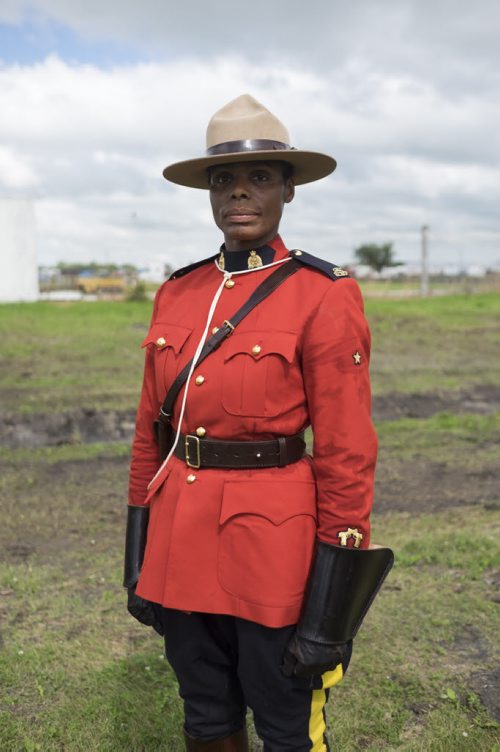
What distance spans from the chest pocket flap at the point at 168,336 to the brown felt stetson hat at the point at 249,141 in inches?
19.6

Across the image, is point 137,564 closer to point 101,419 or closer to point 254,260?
point 254,260

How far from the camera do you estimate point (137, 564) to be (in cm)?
261

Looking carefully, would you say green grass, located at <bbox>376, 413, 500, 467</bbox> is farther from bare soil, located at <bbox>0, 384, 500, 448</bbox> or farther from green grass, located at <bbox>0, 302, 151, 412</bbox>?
green grass, located at <bbox>0, 302, 151, 412</bbox>

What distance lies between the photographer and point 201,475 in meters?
2.35

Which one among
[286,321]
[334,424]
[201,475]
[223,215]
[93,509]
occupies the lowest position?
[93,509]

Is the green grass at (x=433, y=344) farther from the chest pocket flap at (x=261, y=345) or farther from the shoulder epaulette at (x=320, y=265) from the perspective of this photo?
the chest pocket flap at (x=261, y=345)

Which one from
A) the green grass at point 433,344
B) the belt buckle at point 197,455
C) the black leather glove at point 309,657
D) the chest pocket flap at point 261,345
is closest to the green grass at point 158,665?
the black leather glove at point 309,657

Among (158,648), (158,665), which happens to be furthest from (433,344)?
(158,665)

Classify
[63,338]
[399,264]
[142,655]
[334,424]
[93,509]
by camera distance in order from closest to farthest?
[334,424]
[142,655]
[93,509]
[63,338]
[399,264]

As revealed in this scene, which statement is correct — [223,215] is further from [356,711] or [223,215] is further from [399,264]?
[399,264]

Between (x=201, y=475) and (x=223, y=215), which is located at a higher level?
(x=223, y=215)

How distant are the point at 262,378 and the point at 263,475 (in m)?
0.28

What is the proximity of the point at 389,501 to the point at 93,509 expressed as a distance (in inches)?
96.4

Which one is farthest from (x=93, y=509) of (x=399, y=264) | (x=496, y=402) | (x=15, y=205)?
(x=399, y=264)
